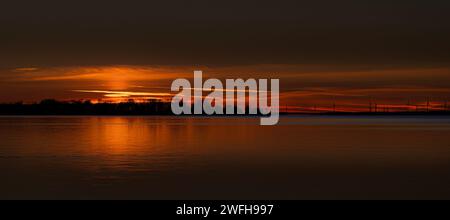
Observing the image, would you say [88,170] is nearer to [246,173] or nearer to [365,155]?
[246,173]

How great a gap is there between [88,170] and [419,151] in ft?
78.7

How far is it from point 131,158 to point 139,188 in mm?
14200

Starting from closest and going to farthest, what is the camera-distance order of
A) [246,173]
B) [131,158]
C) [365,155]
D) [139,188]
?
1. [139,188]
2. [246,173]
3. [131,158]
4. [365,155]

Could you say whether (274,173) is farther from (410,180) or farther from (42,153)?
(42,153)

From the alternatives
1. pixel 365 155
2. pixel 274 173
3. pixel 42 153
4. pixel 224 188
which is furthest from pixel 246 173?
pixel 42 153
